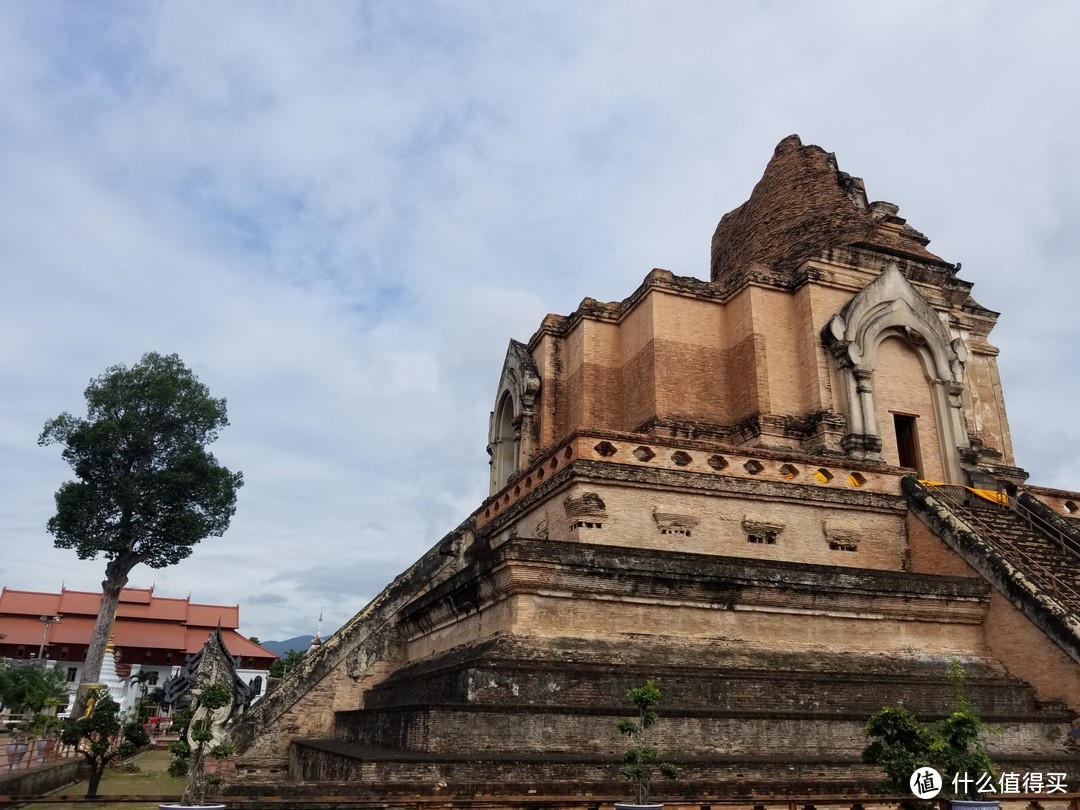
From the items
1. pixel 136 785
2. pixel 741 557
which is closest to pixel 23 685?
pixel 136 785

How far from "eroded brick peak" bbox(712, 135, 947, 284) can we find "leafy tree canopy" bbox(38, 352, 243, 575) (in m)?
17.6

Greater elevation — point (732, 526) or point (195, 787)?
point (732, 526)

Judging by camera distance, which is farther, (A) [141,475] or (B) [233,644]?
(B) [233,644]

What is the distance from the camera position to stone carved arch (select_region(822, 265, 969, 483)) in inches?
623

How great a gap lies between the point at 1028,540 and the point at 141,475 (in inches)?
974

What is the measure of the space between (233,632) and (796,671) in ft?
134

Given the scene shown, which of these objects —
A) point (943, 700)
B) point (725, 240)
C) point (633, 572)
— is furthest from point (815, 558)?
point (725, 240)

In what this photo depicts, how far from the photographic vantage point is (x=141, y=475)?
91.4 ft

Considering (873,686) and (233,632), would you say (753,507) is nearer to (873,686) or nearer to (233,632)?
(873,686)

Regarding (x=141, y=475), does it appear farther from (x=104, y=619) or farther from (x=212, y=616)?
(x=212, y=616)

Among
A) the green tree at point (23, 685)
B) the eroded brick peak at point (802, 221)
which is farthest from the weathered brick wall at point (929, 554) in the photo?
the green tree at point (23, 685)

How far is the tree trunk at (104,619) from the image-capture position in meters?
26.2

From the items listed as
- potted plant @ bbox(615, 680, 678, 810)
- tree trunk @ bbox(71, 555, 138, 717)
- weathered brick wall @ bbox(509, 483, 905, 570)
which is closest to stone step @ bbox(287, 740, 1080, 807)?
potted plant @ bbox(615, 680, 678, 810)

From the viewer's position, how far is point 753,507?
1274 centimetres
